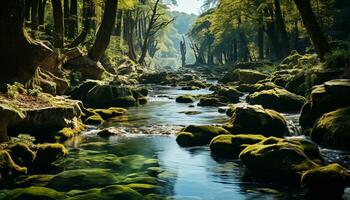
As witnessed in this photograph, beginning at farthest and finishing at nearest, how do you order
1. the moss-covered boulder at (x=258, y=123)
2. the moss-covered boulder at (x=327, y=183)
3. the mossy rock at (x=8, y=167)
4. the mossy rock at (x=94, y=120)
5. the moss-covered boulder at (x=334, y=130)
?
1. the mossy rock at (x=94, y=120)
2. the moss-covered boulder at (x=258, y=123)
3. the moss-covered boulder at (x=334, y=130)
4. the mossy rock at (x=8, y=167)
5. the moss-covered boulder at (x=327, y=183)

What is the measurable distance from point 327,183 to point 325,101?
7.02m

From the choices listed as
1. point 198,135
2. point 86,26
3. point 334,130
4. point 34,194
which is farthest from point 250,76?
point 34,194

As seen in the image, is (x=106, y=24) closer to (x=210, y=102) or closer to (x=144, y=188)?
(x=210, y=102)

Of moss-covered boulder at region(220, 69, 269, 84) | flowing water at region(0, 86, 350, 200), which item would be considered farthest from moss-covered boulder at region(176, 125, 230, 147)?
moss-covered boulder at region(220, 69, 269, 84)

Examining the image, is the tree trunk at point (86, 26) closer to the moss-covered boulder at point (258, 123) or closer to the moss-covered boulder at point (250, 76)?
the moss-covered boulder at point (250, 76)

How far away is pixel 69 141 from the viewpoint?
A: 1399 cm

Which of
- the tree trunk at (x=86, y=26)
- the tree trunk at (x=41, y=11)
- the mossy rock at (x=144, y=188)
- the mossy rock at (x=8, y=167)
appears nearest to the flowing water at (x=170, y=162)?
the mossy rock at (x=144, y=188)

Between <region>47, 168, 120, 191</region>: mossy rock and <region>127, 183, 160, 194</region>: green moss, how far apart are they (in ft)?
1.61

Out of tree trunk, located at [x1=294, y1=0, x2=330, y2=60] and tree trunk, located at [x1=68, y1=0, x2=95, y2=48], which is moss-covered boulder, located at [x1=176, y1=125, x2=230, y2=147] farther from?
tree trunk, located at [x1=68, y1=0, x2=95, y2=48]

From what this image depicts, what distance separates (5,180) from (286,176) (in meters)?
5.96

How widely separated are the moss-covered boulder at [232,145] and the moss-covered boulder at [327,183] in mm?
3324

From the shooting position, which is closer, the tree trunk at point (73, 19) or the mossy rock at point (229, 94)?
the mossy rock at point (229, 94)

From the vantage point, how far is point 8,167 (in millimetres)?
9688

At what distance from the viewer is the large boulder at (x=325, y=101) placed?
14933 millimetres
